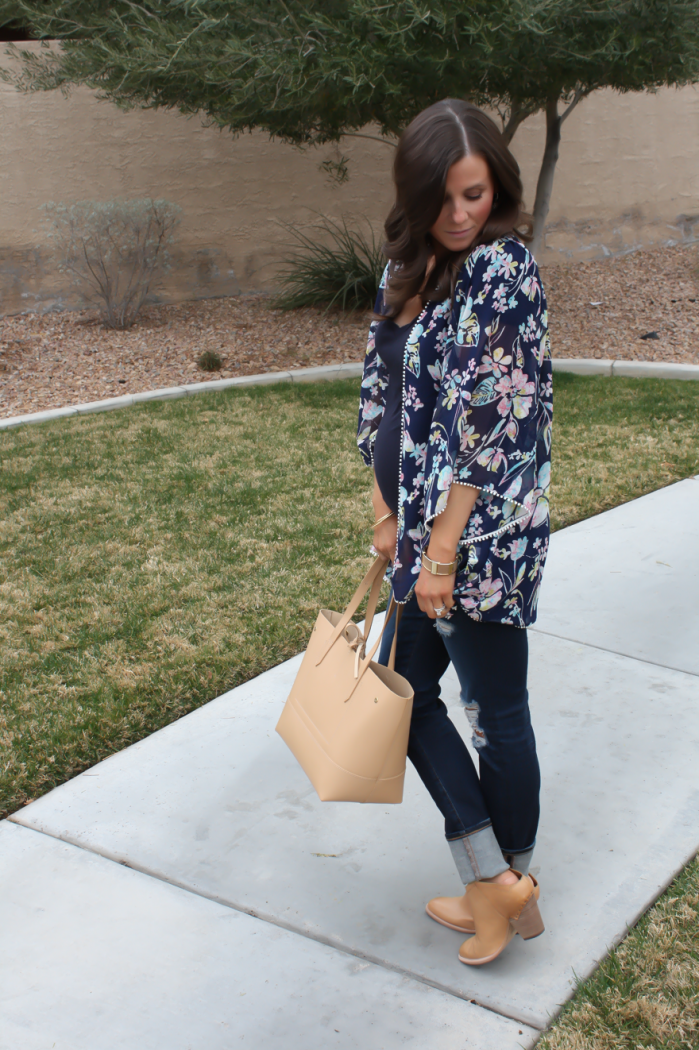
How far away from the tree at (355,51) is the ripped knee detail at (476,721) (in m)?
6.10

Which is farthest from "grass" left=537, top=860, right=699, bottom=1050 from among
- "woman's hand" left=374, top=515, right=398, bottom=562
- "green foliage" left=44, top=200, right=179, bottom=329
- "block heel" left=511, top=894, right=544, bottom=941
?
"green foliage" left=44, top=200, right=179, bottom=329

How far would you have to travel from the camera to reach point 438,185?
1.77 metres

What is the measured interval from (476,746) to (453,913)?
498 millimetres

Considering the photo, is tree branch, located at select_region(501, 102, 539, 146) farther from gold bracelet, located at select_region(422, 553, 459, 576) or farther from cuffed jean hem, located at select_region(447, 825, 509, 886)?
cuffed jean hem, located at select_region(447, 825, 509, 886)

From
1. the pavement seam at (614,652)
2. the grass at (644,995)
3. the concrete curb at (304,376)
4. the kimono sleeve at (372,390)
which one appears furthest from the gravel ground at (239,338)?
the grass at (644,995)

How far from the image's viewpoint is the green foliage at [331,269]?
1045 centimetres

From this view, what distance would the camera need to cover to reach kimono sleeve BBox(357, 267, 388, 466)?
2.11 meters

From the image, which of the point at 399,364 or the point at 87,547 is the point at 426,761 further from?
the point at 87,547

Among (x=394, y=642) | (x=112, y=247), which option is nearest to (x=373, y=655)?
(x=394, y=642)

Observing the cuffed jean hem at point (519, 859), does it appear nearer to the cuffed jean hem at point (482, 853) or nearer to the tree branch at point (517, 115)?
the cuffed jean hem at point (482, 853)

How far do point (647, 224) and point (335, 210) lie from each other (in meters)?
4.68

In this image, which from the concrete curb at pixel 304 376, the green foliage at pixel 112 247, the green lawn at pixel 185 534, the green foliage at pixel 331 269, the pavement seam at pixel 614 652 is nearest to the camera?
the green lawn at pixel 185 534

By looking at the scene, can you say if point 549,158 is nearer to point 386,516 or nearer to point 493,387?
point 386,516

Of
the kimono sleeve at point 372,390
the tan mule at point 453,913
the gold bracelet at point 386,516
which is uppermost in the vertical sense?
the kimono sleeve at point 372,390
